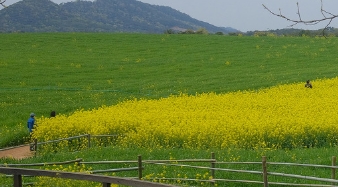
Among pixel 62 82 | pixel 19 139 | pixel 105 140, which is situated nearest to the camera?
pixel 105 140

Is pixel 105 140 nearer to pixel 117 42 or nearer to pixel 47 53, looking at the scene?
pixel 47 53

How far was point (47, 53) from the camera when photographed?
5181cm

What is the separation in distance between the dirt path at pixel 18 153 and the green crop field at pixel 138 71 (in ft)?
3.62

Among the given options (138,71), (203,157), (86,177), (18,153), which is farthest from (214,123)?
(138,71)

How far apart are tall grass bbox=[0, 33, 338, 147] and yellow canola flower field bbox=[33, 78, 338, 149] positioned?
9.90ft

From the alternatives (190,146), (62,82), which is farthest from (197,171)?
(62,82)

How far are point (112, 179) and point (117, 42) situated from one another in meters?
53.3

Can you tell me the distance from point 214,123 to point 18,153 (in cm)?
675

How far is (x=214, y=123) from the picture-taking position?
1891cm

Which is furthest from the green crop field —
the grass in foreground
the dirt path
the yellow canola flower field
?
the yellow canola flower field

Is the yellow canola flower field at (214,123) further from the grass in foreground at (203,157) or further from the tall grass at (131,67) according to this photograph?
the tall grass at (131,67)

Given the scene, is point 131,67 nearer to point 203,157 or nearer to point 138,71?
point 138,71

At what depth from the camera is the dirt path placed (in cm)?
1898

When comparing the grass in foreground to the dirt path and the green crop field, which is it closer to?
the green crop field
